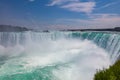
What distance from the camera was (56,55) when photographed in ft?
81.1

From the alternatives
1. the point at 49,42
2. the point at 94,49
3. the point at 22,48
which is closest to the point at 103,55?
Result: the point at 94,49

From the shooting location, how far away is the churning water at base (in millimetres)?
14930

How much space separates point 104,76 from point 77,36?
25.6 metres

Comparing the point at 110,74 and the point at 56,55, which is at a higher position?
the point at 110,74

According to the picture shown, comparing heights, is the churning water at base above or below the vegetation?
below

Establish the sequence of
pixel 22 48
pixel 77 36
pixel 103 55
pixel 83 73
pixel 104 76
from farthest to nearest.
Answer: pixel 22 48 → pixel 77 36 → pixel 103 55 → pixel 83 73 → pixel 104 76

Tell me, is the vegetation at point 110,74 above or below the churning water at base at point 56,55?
above

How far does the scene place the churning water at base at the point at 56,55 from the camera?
49.0 feet

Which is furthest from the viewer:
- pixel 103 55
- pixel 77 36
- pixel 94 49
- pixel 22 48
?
pixel 22 48

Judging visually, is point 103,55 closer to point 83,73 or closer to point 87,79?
point 83,73

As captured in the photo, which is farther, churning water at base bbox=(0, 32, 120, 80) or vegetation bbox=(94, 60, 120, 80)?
churning water at base bbox=(0, 32, 120, 80)

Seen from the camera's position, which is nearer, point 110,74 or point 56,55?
point 110,74

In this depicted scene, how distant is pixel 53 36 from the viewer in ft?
108

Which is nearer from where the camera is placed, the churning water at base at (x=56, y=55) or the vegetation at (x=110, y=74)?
the vegetation at (x=110, y=74)
